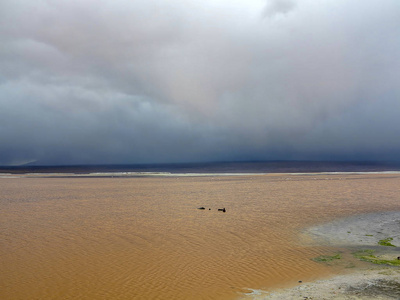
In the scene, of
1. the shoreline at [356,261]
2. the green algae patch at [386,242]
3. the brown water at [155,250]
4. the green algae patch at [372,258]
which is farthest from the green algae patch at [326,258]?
the green algae patch at [386,242]

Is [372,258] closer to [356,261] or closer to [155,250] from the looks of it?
[356,261]

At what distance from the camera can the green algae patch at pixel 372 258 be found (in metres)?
13.0

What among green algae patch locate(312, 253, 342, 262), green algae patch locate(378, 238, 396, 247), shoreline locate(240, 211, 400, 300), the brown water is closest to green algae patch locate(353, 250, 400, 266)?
shoreline locate(240, 211, 400, 300)

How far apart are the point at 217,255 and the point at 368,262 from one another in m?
6.46

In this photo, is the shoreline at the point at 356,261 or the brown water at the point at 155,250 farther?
the brown water at the point at 155,250

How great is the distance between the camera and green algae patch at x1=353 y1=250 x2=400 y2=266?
13.0m

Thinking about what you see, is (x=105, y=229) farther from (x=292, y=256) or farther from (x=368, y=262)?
(x=368, y=262)

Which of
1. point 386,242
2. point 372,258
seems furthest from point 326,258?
point 386,242

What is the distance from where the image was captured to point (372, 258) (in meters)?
13.8

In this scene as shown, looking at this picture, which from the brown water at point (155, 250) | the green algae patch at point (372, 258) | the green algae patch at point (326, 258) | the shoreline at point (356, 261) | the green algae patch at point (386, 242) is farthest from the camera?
the green algae patch at point (386, 242)

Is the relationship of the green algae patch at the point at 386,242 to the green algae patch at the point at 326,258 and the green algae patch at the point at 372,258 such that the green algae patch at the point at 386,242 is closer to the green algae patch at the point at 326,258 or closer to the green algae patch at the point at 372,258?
the green algae patch at the point at 372,258

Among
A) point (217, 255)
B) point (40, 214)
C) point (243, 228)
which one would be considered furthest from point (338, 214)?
point (40, 214)

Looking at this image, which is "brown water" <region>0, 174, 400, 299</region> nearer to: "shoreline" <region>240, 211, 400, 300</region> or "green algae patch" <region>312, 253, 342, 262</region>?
"green algae patch" <region>312, 253, 342, 262</region>

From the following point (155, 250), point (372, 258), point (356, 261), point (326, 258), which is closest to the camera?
point (356, 261)
